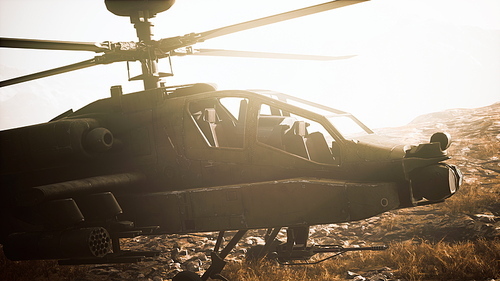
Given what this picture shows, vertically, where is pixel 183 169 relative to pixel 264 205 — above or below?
above

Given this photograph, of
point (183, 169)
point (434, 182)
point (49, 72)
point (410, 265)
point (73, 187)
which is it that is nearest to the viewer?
point (434, 182)

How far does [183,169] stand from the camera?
6367 millimetres

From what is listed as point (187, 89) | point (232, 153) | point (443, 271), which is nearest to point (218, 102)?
point (187, 89)

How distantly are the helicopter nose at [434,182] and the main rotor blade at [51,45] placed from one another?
16.1 feet

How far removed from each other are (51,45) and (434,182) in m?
5.62

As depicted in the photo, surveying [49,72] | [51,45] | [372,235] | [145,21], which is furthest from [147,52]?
[372,235]

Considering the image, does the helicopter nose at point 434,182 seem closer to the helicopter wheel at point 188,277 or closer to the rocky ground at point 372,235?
the rocky ground at point 372,235

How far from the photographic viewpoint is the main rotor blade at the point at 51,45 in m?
6.14

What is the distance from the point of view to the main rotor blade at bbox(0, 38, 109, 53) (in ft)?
20.1

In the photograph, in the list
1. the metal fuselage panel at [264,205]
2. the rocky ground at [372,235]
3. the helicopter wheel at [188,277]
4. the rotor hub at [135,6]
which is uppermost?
the rotor hub at [135,6]

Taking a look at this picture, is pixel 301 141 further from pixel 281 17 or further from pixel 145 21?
pixel 145 21

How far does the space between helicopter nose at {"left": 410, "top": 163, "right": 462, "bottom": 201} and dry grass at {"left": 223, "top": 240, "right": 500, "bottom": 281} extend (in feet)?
7.59

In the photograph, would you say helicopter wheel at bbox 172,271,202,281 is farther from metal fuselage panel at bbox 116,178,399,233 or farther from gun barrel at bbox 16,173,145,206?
gun barrel at bbox 16,173,145,206

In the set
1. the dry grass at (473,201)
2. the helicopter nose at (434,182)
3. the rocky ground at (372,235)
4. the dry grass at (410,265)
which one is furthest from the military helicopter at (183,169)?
the dry grass at (473,201)
